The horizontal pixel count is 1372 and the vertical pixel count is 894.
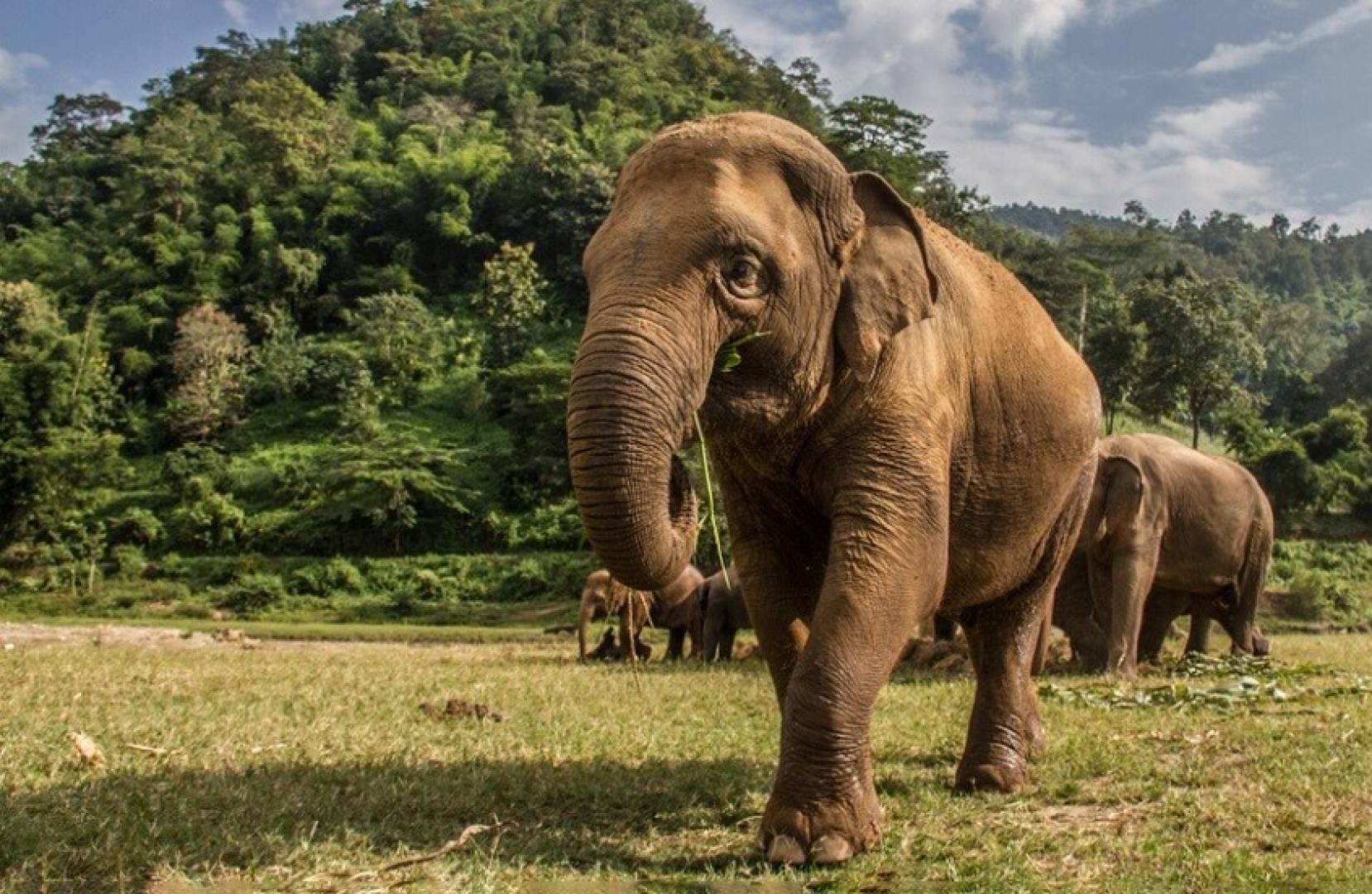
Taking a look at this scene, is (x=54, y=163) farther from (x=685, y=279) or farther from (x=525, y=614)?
(x=685, y=279)

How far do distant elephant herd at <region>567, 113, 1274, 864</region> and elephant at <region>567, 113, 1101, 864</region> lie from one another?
0.01m

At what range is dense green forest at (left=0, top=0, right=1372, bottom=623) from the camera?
46.6 metres

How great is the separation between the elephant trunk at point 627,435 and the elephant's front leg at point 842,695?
30.2 inches

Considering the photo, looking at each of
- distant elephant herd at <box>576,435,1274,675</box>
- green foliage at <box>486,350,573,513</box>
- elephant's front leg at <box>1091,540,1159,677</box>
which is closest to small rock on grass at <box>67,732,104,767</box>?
distant elephant herd at <box>576,435,1274,675</box>

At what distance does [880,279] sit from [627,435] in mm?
1650

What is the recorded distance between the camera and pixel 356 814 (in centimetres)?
543

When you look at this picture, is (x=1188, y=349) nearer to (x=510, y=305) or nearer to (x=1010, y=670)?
(x=510, y=305)

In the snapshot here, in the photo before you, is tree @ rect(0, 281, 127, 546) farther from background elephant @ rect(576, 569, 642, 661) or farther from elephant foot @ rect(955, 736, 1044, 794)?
elephant foot @ rect(955, 736, 1044, 794)

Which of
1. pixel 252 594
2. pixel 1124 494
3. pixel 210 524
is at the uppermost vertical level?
pixel 1124 494

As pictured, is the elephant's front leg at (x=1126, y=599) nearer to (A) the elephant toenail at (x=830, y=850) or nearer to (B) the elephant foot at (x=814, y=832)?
(B) the elephant foot at (x=814, y=832)

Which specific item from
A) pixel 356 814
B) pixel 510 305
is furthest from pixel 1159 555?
pixel 510 305

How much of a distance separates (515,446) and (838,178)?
5133cm

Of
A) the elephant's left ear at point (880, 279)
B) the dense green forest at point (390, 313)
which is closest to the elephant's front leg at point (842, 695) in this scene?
the elephant's left ear at point (880, 279)

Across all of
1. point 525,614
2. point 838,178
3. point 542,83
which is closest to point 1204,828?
point 838,178
